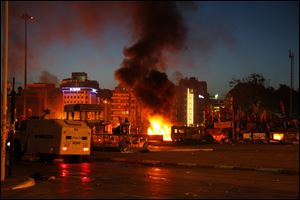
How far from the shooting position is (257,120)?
77375 mm

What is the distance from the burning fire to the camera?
71.1 metres

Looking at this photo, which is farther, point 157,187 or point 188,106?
point 188,106

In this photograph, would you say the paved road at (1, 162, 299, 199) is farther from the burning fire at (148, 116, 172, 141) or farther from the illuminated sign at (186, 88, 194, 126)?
the illuminated sign at (186, 88, 194, 126)

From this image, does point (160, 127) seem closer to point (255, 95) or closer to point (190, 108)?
point (255, 95)

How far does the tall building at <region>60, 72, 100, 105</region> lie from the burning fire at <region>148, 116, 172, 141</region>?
195 feet

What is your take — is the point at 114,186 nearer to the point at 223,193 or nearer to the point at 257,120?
the point at 223,193

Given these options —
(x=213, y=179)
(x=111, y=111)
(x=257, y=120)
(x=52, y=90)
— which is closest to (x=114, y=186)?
(x=213, y=179)

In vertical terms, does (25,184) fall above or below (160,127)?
below

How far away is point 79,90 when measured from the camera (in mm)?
134625

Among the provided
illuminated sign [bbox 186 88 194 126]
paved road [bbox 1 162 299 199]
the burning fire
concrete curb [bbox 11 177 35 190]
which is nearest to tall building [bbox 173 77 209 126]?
illuminated sign [bbox 186 88 194 126]

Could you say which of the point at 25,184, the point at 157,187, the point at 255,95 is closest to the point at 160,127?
the point at 255,95

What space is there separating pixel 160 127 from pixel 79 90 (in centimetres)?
6448

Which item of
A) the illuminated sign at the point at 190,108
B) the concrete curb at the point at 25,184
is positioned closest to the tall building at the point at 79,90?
the illuminated sign at the point at 190,108

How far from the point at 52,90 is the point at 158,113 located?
60.7 m
